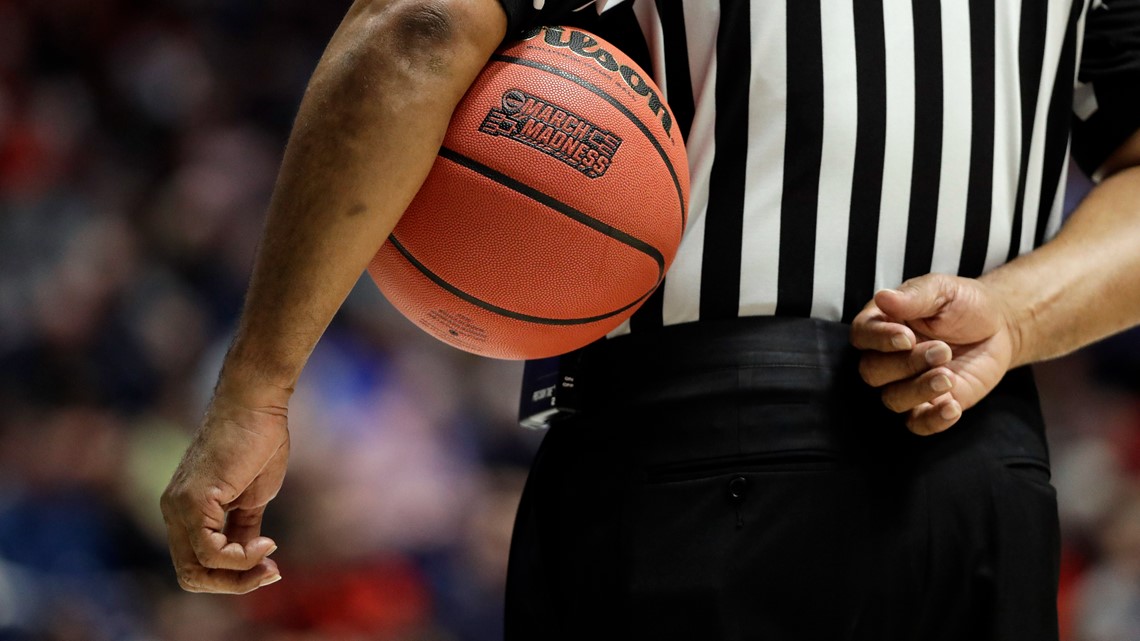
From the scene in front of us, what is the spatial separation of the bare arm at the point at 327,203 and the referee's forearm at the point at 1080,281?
2.48ft

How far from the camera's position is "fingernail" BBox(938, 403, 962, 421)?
49.5 inches

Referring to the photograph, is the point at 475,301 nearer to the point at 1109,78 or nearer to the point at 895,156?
the point at 895,156

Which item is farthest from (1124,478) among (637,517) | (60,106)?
(60,106)

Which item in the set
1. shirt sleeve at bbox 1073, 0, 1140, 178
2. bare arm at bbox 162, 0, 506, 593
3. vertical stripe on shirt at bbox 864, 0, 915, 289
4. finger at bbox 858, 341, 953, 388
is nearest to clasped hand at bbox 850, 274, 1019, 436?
finger at bbox 858, 341, 953, 388

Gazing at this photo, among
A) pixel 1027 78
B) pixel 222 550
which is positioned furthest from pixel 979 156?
pixel 222 550

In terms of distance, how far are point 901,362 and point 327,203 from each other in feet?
2.29

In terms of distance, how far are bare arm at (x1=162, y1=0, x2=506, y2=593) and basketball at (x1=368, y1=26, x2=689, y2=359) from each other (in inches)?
Answer: 2.3

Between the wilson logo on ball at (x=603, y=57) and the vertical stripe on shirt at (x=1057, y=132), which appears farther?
the vertical stripe on shirt at (x=1057, y=132)

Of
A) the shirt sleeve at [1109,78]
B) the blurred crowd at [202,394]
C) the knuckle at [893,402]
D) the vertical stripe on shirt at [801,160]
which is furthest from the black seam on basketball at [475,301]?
the blurred crowd at [202,394]

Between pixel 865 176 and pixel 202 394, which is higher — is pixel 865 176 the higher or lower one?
the higher one

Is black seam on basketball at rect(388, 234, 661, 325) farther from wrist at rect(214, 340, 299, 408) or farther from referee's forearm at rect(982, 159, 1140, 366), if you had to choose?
referee's forearm at rect(982, 159, 1140, 366)

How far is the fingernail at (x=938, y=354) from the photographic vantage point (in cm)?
123

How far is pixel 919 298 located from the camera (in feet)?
4.15

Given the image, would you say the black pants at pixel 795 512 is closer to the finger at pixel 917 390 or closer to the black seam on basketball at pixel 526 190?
the finger at pixel 917 390
